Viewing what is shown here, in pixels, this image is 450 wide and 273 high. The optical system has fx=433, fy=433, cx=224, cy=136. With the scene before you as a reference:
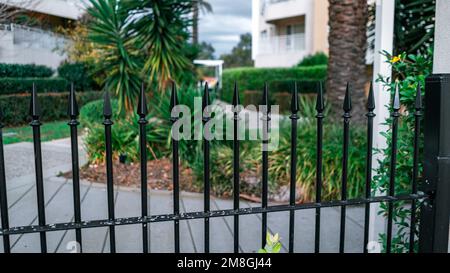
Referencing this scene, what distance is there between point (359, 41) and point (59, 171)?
4921 mm

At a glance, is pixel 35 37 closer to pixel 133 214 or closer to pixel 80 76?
pixel 133 214

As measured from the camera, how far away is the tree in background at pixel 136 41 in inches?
281

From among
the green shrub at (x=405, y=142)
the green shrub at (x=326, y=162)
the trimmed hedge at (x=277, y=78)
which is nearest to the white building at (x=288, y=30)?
the trimmed hedge at (x=277, y=78)

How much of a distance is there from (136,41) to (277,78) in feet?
44.0

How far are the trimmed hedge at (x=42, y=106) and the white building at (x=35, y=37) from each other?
325 mm

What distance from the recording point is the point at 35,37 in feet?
12.8

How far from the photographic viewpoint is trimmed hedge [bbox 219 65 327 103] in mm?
18016

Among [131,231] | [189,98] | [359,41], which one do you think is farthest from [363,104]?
[131,231]

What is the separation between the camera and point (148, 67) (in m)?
7.54

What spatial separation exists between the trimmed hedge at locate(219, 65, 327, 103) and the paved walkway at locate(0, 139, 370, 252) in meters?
13.0

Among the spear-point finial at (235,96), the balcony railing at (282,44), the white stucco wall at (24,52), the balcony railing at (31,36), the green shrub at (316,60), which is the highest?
the balcony railing at (282,44)

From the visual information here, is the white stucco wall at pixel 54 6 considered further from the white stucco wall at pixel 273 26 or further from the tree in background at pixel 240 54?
the tree in background at pixel 240 54

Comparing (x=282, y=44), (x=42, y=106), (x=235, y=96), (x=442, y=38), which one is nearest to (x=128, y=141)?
(x=42, y=106)
